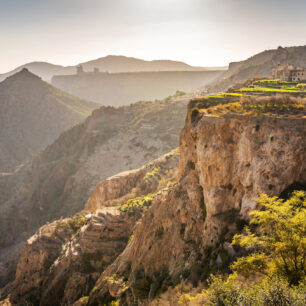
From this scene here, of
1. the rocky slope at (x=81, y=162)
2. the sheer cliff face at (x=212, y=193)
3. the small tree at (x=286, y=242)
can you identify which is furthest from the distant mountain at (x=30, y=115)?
the small tree at (x=286, y=242)

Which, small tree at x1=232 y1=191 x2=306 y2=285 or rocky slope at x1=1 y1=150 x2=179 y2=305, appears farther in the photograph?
rocky slope at x1=1 y1=150 x2=179 y2=305

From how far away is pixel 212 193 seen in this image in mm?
19281

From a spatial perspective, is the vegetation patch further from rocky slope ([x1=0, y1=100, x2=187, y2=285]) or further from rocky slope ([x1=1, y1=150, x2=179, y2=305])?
rocky slope ([x1=0, y1=100, x2=187, y2=285])

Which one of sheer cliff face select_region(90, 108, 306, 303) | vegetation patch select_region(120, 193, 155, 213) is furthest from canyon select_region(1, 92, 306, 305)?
vegetation patch select_region(120, 193, 155, 213)

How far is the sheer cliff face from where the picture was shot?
1630cm

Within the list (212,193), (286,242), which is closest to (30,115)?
(212,193)

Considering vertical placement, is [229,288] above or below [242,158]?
below

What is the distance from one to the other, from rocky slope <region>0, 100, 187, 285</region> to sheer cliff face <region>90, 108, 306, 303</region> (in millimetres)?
48532

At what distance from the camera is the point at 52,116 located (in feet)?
521

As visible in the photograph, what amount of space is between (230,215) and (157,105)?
92.6 metres

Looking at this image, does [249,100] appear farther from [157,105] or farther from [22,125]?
[22,125]

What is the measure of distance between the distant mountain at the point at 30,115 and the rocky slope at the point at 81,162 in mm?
34436

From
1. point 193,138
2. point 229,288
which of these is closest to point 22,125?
point 193,138

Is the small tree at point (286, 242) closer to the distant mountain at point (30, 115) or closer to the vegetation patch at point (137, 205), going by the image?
the vegetation patch at point (137, 205)
